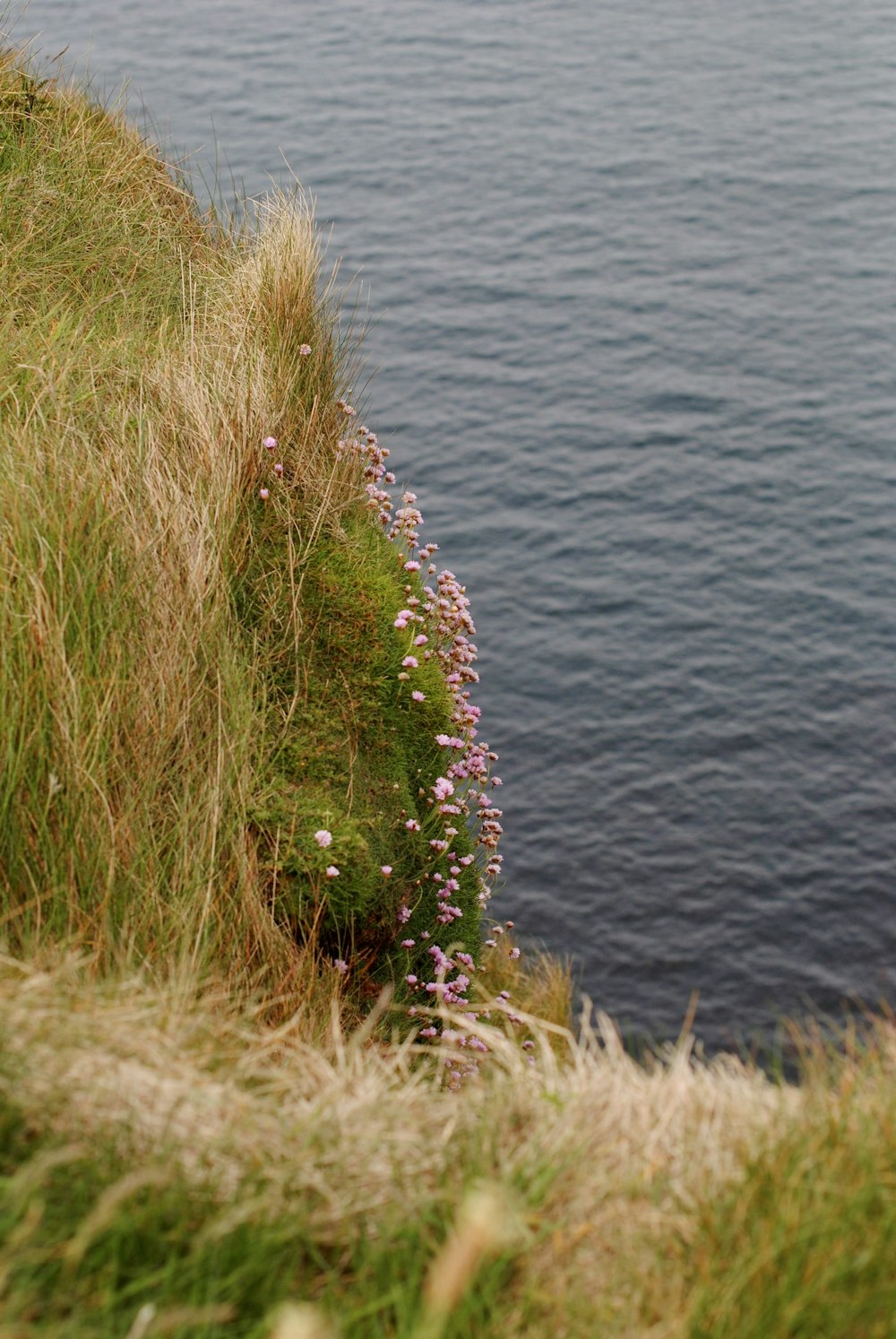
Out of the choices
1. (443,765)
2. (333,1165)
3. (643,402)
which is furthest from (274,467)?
(643,402)

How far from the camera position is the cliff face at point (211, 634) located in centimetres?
514

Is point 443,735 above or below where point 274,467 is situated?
below

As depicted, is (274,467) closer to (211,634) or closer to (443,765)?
(211,634)

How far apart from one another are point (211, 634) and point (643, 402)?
71.0ft

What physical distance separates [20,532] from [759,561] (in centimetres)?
1793

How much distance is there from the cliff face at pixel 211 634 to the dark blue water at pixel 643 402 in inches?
83.3

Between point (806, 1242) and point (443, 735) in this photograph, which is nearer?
point (806, 1242)

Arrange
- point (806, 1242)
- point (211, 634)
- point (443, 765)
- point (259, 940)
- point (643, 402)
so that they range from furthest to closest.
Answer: point (643, 402) < point (443, 765) < point (211, 634) < point (259, 940) < point (806, 1242)

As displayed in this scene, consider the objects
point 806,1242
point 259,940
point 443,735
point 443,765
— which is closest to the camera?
point 806,1242

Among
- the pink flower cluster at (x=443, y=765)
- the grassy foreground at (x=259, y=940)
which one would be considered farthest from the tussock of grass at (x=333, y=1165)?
the pink flower cluster at (x=443, y=765)

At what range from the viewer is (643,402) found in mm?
26719

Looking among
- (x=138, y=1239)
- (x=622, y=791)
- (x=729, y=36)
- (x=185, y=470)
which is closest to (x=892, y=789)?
(x=622, y=791)

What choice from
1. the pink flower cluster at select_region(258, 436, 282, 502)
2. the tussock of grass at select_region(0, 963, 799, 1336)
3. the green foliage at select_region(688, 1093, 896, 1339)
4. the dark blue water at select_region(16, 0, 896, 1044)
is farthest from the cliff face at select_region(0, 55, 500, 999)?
the dark blue water at select_region(16, 0, 896, 1044)

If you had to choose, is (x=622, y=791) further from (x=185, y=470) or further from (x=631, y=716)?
(x=185, y=470)
